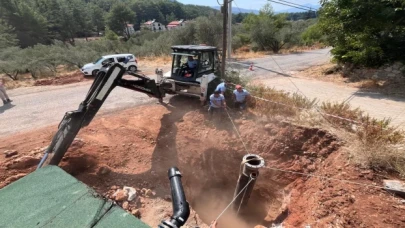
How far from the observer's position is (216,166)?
6.98m

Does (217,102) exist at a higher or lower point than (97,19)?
lower

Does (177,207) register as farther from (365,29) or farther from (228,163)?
(365,29)

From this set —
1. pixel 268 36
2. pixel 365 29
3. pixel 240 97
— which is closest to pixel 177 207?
pixel 240 97

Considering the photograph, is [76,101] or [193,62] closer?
[193,62]

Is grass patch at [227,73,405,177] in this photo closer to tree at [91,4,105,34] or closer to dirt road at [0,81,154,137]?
dirt road at [0,81,154,137]

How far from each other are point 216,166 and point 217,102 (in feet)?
6.82

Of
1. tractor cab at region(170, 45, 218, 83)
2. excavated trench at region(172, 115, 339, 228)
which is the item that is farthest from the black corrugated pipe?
tractor cab at region(170, 45, 218, 83)

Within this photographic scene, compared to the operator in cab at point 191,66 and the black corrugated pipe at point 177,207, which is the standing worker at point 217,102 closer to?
the operator in cab at point 191,66

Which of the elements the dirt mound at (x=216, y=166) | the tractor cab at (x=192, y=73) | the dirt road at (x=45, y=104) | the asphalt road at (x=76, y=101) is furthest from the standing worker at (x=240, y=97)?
the dirt road at (x=45, y=104)

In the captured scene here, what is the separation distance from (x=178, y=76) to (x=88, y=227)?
7.13 m

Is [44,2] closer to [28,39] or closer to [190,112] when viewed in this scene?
[28,39]

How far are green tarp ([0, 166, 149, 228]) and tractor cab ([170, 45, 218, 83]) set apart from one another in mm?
6145

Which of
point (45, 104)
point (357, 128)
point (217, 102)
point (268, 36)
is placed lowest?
point (45, 104)

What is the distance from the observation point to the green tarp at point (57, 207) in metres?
2.49
